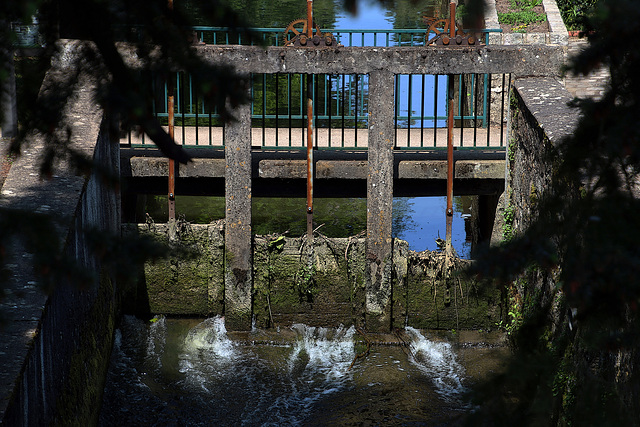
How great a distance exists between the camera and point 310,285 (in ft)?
26.1

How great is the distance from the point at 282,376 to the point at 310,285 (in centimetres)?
103

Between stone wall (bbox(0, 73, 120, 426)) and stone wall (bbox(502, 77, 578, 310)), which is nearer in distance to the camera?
stone wall (bbox(0, 73, 120, 426))

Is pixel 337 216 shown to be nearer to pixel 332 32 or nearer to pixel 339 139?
pixel 339 139

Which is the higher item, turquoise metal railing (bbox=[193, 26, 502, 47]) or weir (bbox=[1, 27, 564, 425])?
turquoise metal railing (bbox=[193, 26, 502, 47])

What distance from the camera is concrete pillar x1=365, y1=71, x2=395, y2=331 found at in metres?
7.60

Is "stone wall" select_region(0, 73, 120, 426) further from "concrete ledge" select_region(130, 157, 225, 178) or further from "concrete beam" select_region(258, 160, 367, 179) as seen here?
"concrete beam" select_region(258, 160, 367, 179)

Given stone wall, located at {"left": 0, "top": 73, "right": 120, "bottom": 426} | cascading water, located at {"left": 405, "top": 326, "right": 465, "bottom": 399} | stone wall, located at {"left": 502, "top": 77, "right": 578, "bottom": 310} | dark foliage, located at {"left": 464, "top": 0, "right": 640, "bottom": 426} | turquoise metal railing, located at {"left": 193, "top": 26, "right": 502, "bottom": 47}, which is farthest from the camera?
cascading water, located at {"left": 405, "top": 326, "right": 465, "bottom": 399}

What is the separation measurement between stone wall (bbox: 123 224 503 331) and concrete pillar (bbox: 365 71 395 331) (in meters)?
0.09

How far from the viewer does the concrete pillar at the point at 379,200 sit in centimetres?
760

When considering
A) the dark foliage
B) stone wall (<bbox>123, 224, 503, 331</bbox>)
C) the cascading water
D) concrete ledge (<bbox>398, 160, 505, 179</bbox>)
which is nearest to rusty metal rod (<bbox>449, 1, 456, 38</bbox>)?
concrete ledge (<bbox>398, 160, 505, 179</bbox>)

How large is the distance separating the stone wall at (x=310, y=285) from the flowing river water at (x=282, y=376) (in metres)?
0.14

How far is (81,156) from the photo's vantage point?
10.8 feet

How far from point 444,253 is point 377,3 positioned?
515 cm

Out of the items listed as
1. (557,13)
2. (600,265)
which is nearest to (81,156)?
(600,265)
